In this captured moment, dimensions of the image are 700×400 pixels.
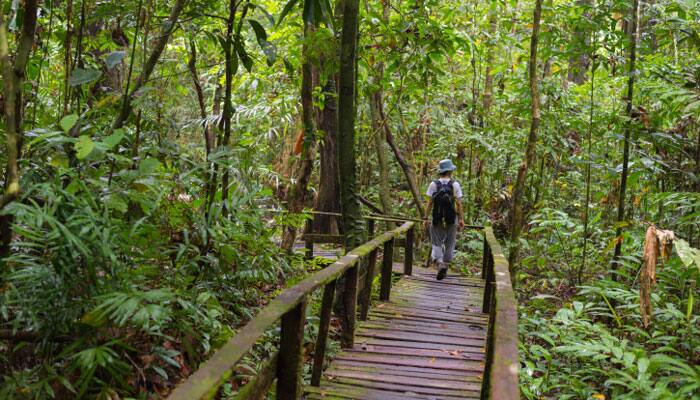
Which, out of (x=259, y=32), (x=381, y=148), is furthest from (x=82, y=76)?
(x=381, y=148)

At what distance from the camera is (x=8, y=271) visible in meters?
2.52

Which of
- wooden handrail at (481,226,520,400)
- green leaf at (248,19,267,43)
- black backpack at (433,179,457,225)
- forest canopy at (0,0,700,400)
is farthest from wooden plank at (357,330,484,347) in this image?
green leaf at (248,19,267,43)

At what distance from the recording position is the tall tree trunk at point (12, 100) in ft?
7.11

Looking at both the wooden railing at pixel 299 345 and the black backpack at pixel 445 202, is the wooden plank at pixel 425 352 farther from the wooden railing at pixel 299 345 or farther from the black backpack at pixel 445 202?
the black backpack at pixel 445 202

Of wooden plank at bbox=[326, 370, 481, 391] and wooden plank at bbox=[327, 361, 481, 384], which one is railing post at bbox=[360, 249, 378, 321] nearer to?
wooden plank at bbox=[327, 361, 481, 384]

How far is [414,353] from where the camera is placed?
15.6 feet

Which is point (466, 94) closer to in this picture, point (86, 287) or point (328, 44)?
point (328, 44)

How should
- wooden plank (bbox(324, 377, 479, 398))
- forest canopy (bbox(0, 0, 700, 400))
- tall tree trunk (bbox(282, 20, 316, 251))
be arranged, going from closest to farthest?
forest canopy (bbox(0, 0, 700, 400)), wooden plank (bbox(324, 377, 479, 398)), tall tree trunk (bbox(282, 20, 316, 251))

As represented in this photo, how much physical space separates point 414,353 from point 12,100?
3494mm

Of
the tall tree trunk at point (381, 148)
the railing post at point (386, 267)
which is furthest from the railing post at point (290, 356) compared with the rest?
the tall tree trunk at point (381, 148)

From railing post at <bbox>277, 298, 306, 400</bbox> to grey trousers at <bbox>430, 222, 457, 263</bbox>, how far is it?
4836mm

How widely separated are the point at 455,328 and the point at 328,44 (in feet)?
9.80

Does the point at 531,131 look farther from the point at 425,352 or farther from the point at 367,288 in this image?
the point at 425,352

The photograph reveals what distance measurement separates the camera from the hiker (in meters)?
7.44
